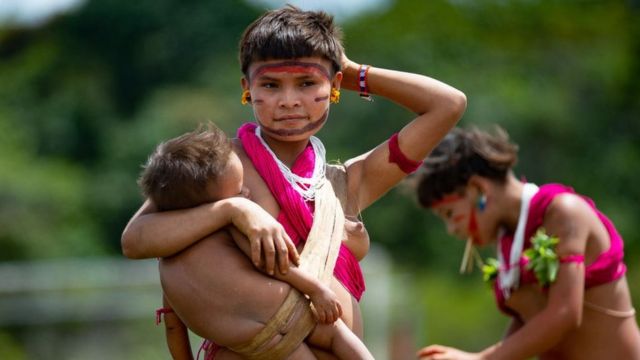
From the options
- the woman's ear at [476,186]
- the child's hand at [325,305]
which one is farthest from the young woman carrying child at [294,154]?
the woman's ear at [476,186]

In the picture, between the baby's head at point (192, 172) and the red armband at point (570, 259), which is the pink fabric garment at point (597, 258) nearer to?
the red armband at point (570, 259)

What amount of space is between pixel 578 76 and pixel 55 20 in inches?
322

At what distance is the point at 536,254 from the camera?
5184 millimetres

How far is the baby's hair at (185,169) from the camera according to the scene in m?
3.71

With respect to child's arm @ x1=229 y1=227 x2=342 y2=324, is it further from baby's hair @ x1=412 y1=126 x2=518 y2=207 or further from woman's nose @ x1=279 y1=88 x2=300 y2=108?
baby's hair @ x1=412 y1=126 x2=518 y2=207

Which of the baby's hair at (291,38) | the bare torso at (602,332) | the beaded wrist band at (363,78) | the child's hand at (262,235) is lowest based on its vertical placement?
the bare torso at (602,332)

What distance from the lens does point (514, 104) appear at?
1683 cm

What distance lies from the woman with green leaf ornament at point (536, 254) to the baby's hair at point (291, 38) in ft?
5.56

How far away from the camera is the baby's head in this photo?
371 cm

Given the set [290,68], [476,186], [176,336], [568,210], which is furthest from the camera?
[476,186]

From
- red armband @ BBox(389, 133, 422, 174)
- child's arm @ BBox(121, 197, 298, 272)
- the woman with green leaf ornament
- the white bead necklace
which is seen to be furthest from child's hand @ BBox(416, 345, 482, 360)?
child's arm @ BBox(121, 197, 298, 272)

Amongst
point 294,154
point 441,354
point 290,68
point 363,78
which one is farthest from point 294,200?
point 441,354

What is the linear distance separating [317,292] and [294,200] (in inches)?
13.5

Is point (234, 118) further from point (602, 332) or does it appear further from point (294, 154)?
point (294, 154)
